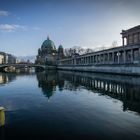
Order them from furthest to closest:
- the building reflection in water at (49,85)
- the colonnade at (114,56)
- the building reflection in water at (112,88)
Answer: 1. the colonnade at (114,56)
2. the building reflection in water at (49,85)
3. the building reflection in water at (112,88)

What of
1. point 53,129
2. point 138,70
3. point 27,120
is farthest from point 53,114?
point 138,70

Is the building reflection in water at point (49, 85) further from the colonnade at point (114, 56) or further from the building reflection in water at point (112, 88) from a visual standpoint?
the colonnade at point (114, 56)

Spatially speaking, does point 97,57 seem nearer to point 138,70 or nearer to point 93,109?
point 138,70

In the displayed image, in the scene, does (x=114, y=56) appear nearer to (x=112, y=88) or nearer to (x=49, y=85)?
(x=49, y=85)

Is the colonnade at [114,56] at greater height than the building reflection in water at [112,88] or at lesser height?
greater

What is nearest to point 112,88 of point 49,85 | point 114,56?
point 49,85

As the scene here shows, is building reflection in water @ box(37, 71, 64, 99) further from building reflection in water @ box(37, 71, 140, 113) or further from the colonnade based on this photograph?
the colonnade

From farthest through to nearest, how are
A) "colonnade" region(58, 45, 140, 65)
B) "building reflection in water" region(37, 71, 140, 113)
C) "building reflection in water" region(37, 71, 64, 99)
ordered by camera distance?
"colonnade" region(58, 45, 140, 65) < "building reflection in water" region(37, 71, 64, 99) < "building reflection in water" region(37, 71, 140, 113)

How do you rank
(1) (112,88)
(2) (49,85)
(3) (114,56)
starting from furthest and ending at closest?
(3) (114,56) → (2) (49,85) → (1) (112,88)

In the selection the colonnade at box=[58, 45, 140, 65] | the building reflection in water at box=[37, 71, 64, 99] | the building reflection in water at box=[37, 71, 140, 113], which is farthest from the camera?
the colonnade at box=[58, 45, 140, 65]

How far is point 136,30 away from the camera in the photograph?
103 m

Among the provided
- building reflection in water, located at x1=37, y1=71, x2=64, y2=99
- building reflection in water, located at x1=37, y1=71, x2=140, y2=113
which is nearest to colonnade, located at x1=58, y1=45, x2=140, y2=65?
building reflection in water, located at x1=37, y1=71, x2=140, y2=113

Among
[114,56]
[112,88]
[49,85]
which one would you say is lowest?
[49,85]

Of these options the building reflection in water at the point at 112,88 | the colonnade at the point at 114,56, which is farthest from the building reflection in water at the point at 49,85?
the colonnade at the point at 114,56
